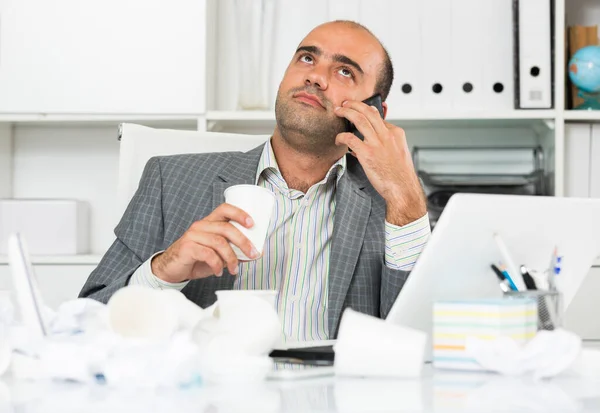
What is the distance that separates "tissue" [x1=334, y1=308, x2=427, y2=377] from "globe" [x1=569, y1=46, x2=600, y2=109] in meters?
1.84

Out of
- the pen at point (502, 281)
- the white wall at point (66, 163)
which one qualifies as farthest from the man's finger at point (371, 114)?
the white wall at point (66, 163)

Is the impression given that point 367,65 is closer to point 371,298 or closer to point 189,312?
point 371,298

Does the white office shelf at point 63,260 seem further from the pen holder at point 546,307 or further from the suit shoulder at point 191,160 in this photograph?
the pen holder at point 546,307

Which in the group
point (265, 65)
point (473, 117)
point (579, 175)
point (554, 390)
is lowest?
point (554, 390)

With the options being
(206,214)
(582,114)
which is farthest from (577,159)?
(206,214)

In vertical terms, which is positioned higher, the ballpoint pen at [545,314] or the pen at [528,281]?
the pen at [528,281]

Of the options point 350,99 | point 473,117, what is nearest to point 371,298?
point 350,99

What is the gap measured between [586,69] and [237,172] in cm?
123

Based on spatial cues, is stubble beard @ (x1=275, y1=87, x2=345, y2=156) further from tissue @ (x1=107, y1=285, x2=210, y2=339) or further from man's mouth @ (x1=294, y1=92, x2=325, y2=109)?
tissue @ (x1=107, y1=285, x2=210, y2=339)

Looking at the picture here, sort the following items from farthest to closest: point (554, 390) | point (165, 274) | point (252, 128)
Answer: point (252, 128) < point (165, 274) < point (554, 390)

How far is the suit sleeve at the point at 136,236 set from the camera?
153 cm

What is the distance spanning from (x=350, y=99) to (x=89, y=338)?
3.77 ft

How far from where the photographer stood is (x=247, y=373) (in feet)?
2.53

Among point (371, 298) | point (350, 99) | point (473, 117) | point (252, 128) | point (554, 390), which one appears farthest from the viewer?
point (252, 128)
